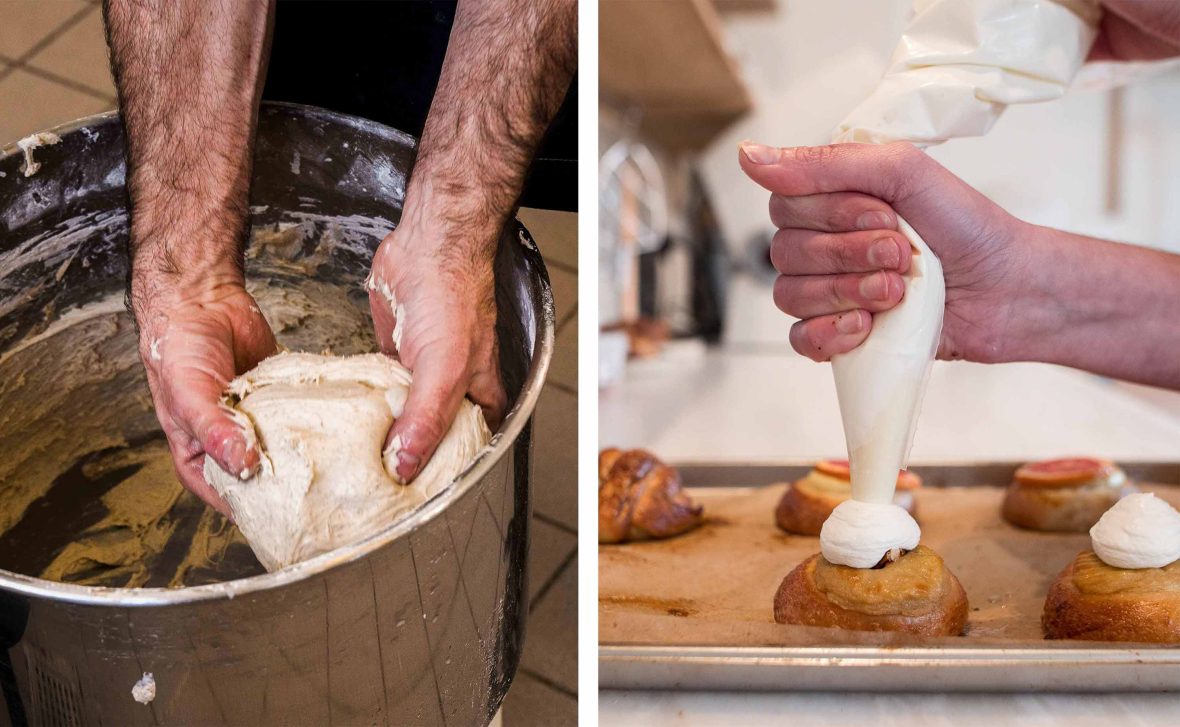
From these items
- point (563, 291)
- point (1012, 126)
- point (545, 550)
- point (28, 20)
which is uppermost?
point (28, 20)

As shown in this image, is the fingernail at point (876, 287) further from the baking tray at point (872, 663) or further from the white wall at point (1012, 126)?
the white wall at point (1012, 126)

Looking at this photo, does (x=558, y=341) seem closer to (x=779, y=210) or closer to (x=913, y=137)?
(x=779, y=210)

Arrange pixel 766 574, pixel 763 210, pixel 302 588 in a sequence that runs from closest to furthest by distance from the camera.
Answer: pixel 302 588
pixel 766 574
pixel 763 210

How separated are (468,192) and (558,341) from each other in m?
0.15

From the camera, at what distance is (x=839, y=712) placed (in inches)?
27.6

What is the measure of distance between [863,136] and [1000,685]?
1.55ft

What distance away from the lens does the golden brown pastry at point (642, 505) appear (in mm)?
1035

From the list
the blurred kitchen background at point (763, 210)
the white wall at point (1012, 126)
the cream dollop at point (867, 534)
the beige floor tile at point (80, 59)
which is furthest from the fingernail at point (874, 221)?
the white wall at point (1012, 126)

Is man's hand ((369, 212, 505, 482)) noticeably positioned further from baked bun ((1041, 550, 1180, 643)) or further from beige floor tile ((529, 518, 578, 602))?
baked bun ((1041, 550, 1180, 643))

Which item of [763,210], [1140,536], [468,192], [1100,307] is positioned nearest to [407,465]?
[468,192]

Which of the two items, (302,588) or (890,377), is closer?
(302,588)

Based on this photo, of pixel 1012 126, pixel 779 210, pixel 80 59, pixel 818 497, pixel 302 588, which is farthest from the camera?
pixel 1012 126

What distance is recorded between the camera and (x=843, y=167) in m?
0.73

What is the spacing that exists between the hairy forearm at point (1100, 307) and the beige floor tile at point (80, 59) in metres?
0.87
